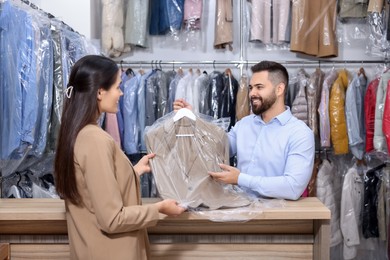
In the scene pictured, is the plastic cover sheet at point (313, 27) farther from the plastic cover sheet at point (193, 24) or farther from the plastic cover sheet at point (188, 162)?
the plastic cover sheet at point (188, 162)

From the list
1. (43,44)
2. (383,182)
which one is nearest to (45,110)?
(43,44)

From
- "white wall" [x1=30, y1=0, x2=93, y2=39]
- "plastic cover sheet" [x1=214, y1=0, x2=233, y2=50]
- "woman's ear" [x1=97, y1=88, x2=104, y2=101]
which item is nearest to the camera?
"woman's ear" [x1=97, y1=88, x2=104, y2=101]

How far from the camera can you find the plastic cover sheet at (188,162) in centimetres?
231

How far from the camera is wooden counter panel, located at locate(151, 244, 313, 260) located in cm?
239

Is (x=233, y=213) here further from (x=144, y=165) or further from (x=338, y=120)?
(x=338, y=120)

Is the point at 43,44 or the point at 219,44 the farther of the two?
the point at 219,44

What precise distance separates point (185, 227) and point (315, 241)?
56 centimetres

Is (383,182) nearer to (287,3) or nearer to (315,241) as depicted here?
(287,3)

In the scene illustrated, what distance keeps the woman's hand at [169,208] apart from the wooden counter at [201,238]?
0.64 feet

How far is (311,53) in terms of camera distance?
15.0 feet

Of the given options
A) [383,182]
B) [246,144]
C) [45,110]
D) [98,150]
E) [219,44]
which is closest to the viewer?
[98,150]

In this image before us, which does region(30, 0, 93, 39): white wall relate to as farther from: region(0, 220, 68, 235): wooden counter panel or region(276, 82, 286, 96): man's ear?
region(0, 220, 68, 235): wooden counter panel

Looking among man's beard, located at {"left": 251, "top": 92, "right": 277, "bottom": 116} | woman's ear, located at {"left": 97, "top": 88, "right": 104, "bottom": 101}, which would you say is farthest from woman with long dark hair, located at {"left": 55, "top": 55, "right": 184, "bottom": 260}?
man's beard, located at {"left": 251, "top": 92, "right": 277, "bottom": 116}

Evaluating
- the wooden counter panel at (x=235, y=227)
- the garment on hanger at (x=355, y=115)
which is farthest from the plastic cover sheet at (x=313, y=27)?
the wooden counter panel at (x=235, y=227)
